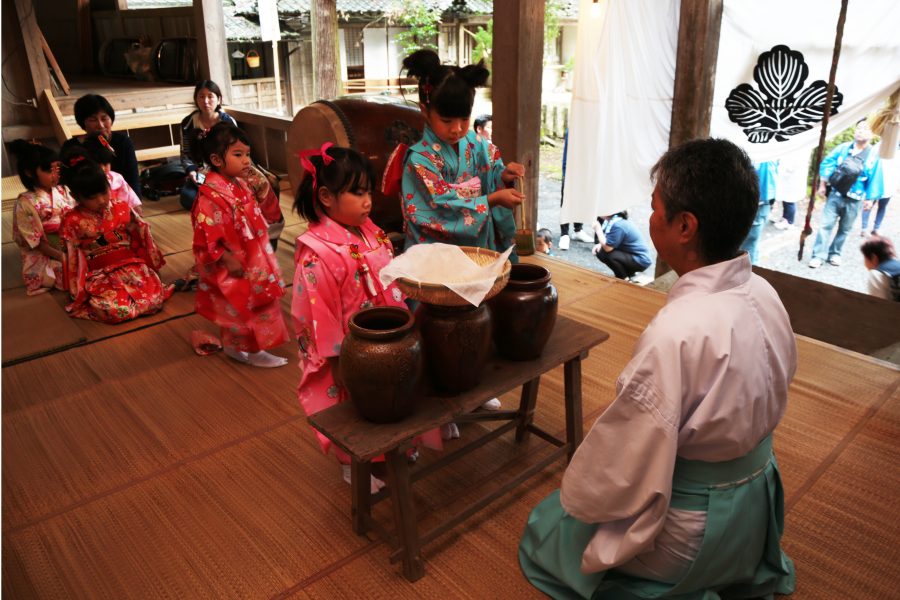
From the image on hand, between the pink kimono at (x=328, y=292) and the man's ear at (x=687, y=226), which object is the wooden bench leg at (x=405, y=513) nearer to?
the pink kimono at (x=328, y=292)

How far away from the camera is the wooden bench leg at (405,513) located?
6.40 feet

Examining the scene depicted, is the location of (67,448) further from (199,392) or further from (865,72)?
(865,72)

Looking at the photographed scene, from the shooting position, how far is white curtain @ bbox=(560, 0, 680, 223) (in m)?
4.45

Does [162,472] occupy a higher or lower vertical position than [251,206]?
lower

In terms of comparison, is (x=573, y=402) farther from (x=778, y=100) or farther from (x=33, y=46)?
(x=33, y=46)

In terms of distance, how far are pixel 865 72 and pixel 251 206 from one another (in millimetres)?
3504

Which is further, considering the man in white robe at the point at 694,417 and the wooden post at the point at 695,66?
the wooden post at the point at 695,66

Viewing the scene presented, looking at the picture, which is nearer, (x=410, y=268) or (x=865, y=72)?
(x=410, y=268)

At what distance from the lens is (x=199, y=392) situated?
326cm

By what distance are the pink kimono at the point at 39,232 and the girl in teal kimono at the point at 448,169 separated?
3.07 meters

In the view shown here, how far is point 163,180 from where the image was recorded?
705 cm

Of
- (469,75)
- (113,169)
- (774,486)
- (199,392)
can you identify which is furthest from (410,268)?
(113,169)

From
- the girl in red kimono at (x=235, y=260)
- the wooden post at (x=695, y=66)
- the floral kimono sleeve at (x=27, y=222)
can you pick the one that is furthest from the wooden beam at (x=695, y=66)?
the floral kimono sleeve at (x=27, y=222)

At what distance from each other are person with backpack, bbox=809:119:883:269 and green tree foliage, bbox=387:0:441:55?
27.3ft
